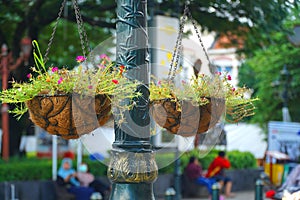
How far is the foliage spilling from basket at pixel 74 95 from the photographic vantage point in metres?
4.29

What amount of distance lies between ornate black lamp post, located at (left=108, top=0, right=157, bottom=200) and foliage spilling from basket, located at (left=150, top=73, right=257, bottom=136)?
1.70 feet

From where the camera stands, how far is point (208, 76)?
5.06 metres

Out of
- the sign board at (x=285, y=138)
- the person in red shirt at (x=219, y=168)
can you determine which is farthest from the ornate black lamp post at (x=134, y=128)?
the sign board at (x=285, y=138)

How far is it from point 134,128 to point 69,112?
0.46 m

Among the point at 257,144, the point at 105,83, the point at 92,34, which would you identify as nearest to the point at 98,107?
the point at 105,83

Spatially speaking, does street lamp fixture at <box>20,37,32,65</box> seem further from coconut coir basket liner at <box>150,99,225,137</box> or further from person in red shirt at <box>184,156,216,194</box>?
coconut coir basket liner at <box>150,99,225,137</box>

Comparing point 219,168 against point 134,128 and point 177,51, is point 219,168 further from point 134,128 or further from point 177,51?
point 134,128

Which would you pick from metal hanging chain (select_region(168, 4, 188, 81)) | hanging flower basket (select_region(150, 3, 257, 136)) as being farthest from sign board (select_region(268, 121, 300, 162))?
hanging flower basket (select_region(150, 3, 257, 136))

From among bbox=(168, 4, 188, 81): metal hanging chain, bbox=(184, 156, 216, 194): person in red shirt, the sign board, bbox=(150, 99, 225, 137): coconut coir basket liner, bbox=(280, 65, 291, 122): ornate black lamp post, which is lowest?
bbox=(184, 156, 216, 194): person in red shirt

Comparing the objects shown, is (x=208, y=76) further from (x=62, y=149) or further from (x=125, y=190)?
(x=62, y=149)

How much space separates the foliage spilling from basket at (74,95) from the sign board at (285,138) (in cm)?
1578

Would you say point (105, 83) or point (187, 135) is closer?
point (105, 83)

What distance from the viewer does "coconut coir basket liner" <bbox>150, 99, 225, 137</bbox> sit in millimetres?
4809

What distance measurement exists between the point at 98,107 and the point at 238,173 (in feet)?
53.4
